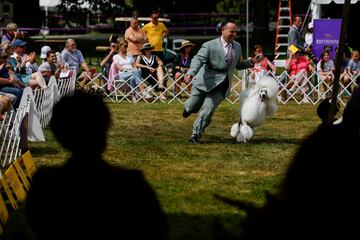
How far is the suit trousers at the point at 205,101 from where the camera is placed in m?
12.5

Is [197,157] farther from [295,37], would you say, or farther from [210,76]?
[295,37]

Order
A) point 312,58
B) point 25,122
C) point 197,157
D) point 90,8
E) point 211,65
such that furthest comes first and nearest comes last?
1. point 90,8
2. point 312,58
3. point 211,65
4. point 197,157
5. point 25,122

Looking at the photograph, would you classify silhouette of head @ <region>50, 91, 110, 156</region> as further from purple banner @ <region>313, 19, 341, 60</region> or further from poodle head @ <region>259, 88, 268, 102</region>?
purple banner @ <region>313, 19, 341, 60</region>

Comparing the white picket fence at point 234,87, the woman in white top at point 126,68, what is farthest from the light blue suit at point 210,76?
the woman in white top at point 126,68

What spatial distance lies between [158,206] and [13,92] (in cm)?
988

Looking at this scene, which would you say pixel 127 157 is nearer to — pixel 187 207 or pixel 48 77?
pixel 187 207

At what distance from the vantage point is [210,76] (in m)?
12.4

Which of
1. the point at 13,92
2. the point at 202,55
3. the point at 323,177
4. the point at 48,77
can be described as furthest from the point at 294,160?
the point at 48,77

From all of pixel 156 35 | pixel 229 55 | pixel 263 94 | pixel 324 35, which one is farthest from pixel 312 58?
pixel 229 55

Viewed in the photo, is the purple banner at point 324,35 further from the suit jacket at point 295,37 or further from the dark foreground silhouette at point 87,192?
the dark foreground silhouette at point 87,192

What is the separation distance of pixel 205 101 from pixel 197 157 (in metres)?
1.43

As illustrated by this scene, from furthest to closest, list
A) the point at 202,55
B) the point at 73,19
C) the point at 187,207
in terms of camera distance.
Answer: the point at 73,19 → the point at 202,55 → the point at 187,207

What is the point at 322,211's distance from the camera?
248 centimetres

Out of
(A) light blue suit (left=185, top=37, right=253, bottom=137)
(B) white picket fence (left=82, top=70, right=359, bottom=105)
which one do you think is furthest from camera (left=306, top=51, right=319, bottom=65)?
(A) light blue suit (left=185, top=37, right=253, bottom=137)
